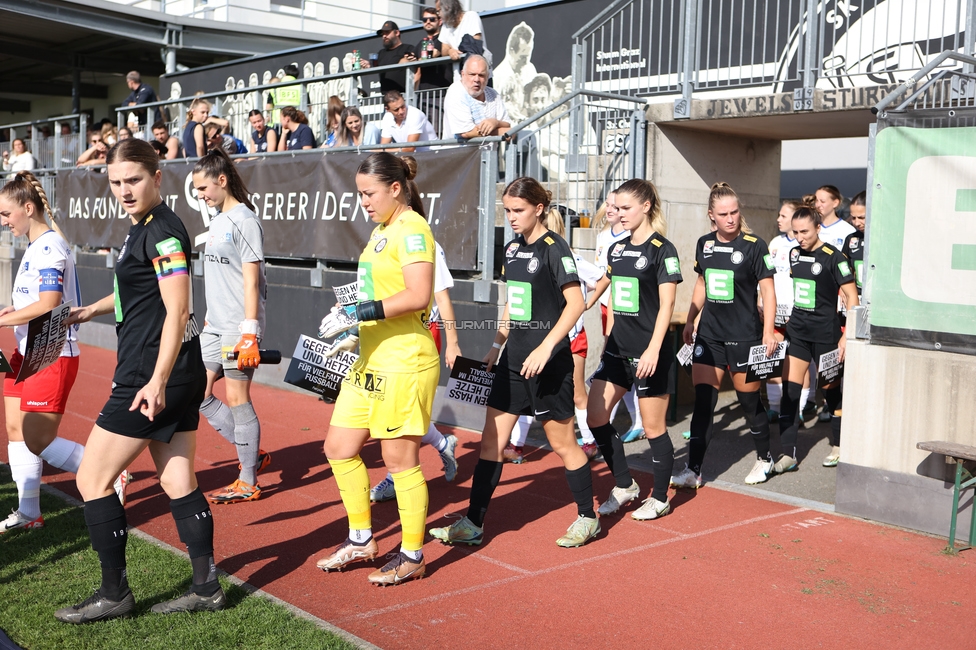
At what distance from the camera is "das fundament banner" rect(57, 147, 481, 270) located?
30.9 feet

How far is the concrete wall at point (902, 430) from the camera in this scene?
18.7 ft

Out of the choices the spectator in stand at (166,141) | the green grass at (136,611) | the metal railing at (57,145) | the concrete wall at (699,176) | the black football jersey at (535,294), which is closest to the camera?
the green grass at (136,611)

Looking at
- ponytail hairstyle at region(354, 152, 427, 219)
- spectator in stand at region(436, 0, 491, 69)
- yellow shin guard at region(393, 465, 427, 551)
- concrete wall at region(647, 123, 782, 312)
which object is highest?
spectator in stand at region(436, 0, 491, 69)

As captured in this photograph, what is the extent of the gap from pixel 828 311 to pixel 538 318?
132 inches

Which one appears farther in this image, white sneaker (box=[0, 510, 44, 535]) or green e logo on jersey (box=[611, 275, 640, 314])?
green e logo on jersey (box=[611, 275, 640, 314])

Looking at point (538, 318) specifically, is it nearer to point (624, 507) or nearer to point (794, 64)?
point (624, 507)

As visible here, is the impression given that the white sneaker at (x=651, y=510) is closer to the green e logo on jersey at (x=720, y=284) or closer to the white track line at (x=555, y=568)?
the white track line at (x=555, y=568)

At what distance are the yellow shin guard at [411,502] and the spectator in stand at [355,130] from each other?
7386 millimetres

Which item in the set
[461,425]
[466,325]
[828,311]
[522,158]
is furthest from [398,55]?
[828,311]

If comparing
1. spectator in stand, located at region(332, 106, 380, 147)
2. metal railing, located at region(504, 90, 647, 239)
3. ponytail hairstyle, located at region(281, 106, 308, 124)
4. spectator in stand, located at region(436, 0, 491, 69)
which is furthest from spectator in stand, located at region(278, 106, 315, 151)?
metal railing, located at region(504, 90, 647, 239)

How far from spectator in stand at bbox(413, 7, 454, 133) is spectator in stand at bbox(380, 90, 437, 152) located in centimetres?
32

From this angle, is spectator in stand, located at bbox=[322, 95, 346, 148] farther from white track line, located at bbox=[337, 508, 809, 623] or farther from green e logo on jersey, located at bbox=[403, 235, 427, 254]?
green e logo on jersey, located at bbox=[403, 235, 427, 254]

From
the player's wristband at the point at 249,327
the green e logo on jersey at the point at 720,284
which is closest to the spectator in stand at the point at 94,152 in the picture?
the player's wristband at the point at 249,327

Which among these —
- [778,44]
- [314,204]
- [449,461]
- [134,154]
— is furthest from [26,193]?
[778,44]
